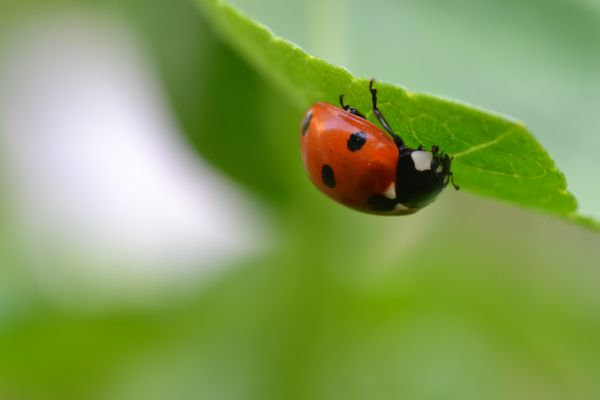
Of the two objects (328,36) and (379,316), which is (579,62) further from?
(379,316)

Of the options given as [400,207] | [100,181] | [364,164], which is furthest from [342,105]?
[100,181]

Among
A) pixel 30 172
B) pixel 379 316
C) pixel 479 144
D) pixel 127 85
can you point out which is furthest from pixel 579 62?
pixel 30 172

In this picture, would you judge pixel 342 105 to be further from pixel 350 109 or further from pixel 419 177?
pixel 419 177

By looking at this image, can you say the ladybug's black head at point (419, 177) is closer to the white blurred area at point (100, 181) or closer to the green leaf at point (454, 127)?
the green leaf at point (454, 127)

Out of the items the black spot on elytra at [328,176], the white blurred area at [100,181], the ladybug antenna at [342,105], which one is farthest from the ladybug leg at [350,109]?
the white blurred area at [100,181]

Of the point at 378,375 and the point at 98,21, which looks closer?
the point at 98,21

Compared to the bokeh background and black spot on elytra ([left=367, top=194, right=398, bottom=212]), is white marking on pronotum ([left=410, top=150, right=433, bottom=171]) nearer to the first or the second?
black spot on elytra ([left=367, top=194, right=398, bottom=212])

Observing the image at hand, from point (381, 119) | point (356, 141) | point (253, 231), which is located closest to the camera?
point (381, 119)
